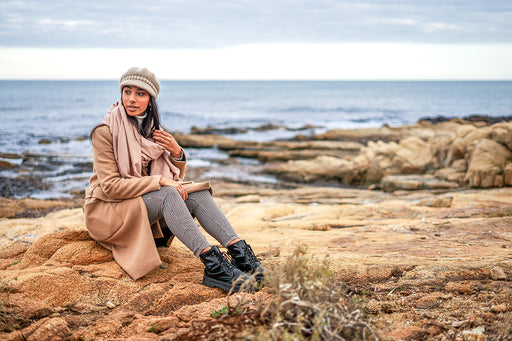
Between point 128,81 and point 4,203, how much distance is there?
Result: 7170mm

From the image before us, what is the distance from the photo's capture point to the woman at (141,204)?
3.69m

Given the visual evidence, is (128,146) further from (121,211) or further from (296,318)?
(296,318)

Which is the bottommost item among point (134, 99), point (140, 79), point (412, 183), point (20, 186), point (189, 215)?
point (20, 186)

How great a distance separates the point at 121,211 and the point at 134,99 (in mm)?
1036

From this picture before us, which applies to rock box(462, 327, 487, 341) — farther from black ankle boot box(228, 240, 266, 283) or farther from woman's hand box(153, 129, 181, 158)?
woman's hand box(153, 129, 181, 158)

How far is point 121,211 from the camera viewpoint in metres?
3.81

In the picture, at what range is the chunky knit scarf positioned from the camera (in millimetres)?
3871

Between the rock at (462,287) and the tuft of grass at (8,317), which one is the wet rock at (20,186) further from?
the rock at (462,287)

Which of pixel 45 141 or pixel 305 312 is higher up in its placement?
pixel 305 312

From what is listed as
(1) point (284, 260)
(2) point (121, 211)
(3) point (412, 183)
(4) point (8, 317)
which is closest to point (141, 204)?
(2) point (121, 211)

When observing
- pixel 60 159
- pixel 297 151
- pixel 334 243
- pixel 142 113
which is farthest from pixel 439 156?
pixel 60 159

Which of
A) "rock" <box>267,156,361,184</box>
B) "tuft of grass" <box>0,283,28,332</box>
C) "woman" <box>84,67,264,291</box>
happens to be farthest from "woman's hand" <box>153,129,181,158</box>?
"rock" <box>267,156,361,184</box>

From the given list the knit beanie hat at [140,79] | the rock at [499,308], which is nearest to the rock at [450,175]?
the rock at [499,308]

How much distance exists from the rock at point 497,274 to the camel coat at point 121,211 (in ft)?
9.55
